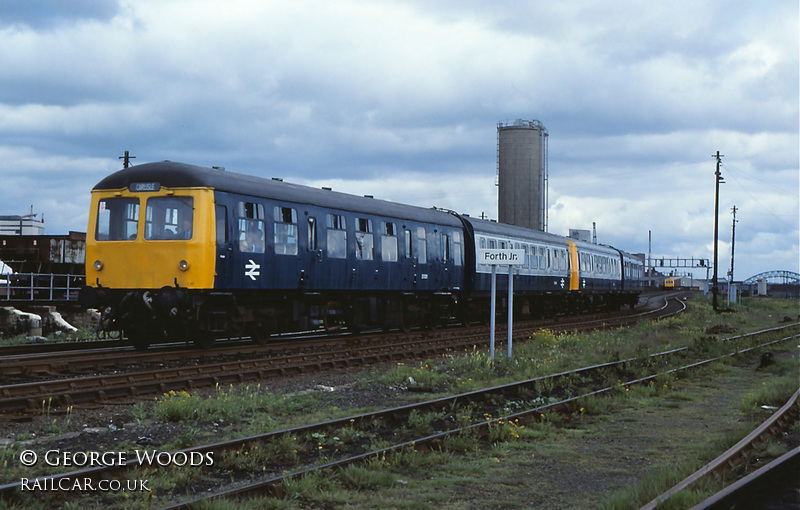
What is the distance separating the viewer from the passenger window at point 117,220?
53.1 feet

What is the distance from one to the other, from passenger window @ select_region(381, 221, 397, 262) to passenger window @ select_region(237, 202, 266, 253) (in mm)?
5305

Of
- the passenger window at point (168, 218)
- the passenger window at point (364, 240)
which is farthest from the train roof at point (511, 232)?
the passenger window at point (168, 218)

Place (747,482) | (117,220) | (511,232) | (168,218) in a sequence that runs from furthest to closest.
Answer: (511,232)
(117,220)
(168,218)
(747,482)

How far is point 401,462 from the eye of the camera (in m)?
8.06

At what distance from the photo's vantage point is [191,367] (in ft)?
44.4

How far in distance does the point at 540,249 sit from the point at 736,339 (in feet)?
32.2

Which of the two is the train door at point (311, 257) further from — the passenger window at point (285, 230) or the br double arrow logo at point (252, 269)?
the br double arrow logo at point (252, 269)

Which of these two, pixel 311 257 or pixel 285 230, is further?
pixel 311 257

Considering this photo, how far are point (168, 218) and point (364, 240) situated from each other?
253 inches

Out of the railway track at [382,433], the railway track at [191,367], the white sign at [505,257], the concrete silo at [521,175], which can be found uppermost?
the concrete silo at [521,175]

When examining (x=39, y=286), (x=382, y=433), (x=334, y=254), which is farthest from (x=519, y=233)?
(x=382, y=433)

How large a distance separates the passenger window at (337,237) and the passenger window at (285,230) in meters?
1.47

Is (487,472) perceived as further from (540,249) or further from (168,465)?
(540,249)

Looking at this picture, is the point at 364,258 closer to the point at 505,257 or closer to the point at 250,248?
the point at 250,248
